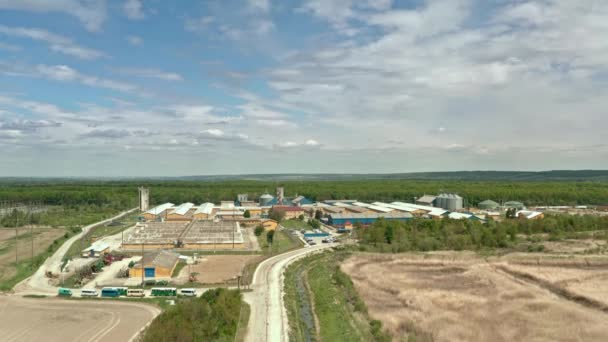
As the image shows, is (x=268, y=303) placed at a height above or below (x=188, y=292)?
below

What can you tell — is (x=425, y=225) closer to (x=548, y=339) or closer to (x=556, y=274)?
(x=556, y=274)

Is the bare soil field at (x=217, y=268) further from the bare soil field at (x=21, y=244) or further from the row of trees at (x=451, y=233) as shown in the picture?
the row of trees at (x=451, y=233)

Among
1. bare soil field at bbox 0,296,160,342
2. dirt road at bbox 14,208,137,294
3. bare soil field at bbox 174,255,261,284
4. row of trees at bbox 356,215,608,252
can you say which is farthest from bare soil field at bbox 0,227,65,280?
row of trees at bbox 356,215,608,252

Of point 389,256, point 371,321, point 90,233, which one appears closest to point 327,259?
point 389,256

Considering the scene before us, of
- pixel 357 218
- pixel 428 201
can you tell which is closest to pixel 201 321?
pixel 357 218

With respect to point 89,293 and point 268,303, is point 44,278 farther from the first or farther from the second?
point 268,303

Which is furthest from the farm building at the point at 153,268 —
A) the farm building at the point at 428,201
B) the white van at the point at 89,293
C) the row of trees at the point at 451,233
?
the farm building at the point at 428,201
